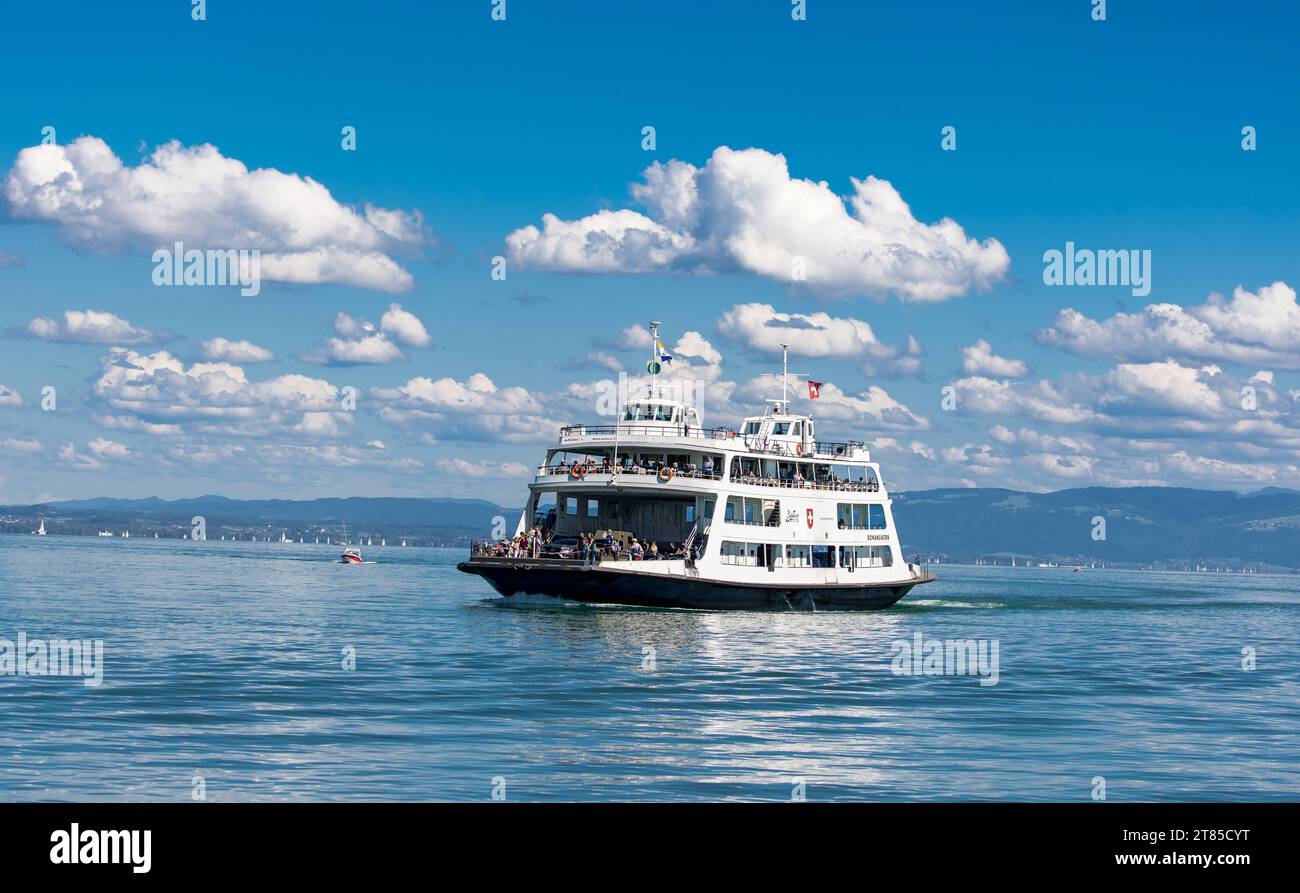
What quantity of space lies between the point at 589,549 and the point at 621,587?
118 inches

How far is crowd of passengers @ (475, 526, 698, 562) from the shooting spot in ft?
205

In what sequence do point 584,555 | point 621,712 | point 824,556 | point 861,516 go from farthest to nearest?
1. point 861,516
2. point 824,556
3. point 584,555
4. point 621,712

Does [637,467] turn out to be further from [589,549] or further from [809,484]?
[809,484]

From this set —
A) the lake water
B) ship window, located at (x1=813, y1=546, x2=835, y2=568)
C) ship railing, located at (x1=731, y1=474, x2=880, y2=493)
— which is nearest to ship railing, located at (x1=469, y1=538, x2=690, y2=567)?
the lake water

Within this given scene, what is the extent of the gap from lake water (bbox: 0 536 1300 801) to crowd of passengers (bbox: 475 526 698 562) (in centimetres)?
250

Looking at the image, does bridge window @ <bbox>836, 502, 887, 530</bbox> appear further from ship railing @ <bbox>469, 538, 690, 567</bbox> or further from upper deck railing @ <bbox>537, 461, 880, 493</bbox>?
ship railing @ <bbox>469, 538, 690, 567</bbox>

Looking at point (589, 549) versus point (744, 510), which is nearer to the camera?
point (589, 549)

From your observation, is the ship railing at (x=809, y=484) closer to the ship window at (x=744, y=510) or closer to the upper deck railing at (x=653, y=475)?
the upper deck railing at (x=653, y=475)

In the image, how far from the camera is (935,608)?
A: 3369 inches

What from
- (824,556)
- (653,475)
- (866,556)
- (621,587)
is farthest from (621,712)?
(866,556)

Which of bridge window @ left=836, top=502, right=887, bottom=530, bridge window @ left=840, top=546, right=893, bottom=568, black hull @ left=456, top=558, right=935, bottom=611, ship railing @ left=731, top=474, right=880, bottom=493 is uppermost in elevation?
ship railing @ left=731, top=474, right=880, bottom=493

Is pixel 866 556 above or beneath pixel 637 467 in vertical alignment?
beneath

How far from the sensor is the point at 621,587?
6072 cm
